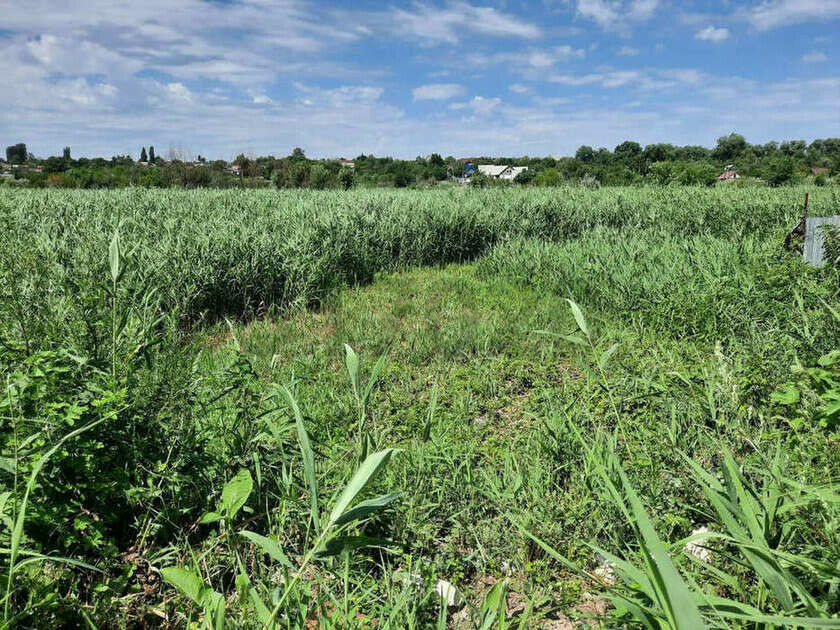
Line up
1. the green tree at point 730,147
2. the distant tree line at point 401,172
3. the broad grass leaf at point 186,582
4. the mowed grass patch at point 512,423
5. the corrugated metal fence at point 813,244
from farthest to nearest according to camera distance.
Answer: the green tree at point 730,147, the distant tree line at point 401,172, the corrugated metal fence at point 813,244, the mowed grass patch at point 512,423, the broad grass leaf at point 186,582

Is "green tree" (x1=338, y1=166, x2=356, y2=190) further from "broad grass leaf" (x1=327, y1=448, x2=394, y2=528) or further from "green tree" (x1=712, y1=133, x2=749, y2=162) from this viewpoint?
"green tree" (x1=712, y1=133, x2=749, y2=162)

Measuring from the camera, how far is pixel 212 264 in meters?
6.55

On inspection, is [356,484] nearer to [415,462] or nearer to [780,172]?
[415,462]

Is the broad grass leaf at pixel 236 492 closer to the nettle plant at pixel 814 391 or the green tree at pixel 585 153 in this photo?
the nettle plant at pixel 814 391

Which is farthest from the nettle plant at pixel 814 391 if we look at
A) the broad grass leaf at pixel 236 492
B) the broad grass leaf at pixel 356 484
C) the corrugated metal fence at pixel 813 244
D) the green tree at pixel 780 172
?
the green tree at pixel 780 172

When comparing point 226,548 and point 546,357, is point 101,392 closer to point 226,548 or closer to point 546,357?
point 226,548

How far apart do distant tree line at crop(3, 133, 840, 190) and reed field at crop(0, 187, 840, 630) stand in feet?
74.3

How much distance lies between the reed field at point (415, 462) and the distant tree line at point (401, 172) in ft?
74.3

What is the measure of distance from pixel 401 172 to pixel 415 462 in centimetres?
6996

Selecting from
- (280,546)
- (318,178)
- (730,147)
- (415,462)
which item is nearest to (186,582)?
(280,546)

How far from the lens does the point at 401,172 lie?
69.9 meters

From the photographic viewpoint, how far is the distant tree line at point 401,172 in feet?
104

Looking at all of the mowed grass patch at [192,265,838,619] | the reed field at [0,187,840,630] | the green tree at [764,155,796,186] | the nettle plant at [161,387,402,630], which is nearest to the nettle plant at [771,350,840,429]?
the reed field at [0,187,840,630]

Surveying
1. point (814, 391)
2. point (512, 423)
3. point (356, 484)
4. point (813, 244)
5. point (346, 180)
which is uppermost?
point (346, 180)
